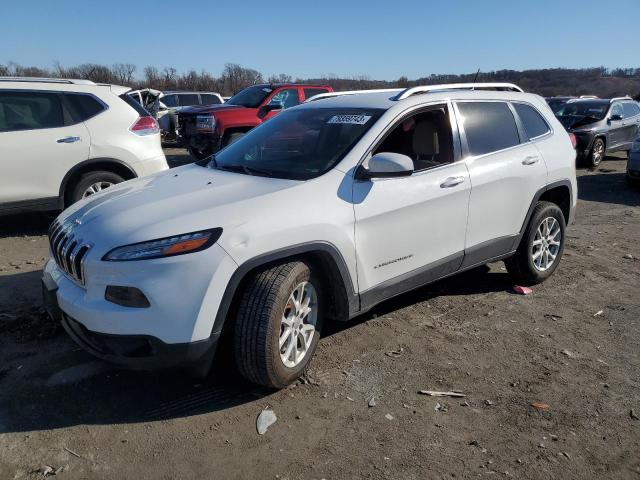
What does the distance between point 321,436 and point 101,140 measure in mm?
5081

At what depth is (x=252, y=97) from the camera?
11.8 meters

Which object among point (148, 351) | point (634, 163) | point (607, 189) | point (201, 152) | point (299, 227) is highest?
point (299, 227)

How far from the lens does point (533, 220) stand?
194 inches

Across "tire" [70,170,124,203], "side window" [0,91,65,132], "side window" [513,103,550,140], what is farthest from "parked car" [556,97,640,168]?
"side window" [0,91,65,132]

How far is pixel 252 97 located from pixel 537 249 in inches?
321

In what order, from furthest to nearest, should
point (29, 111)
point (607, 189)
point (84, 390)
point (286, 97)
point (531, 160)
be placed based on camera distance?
point (286, 97) < point (607, 189) < point (29, 111) < point (531, 160) < point (84, 390)

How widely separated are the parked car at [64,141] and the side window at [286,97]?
197 inches

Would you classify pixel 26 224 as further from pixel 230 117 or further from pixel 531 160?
pixel 531 160

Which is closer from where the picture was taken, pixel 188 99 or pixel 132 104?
pixel 132 104

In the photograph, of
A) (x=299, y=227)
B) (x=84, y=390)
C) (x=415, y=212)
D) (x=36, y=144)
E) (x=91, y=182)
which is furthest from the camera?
(x=91, y=182)

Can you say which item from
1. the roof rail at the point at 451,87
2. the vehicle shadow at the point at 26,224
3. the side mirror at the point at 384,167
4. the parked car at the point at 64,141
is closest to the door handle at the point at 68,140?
the parked car at the point at 64,141

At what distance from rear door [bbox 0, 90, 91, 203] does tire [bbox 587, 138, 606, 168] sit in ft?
38.8

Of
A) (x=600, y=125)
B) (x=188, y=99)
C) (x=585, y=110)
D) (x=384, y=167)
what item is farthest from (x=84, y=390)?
(x=188, y=99)

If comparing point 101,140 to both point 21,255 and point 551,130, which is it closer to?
point 21,255
